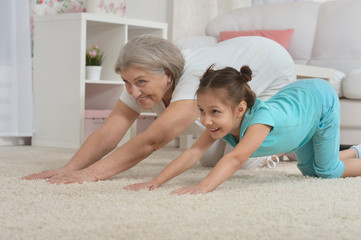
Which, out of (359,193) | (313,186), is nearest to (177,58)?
(313,186)

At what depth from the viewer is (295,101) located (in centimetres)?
163

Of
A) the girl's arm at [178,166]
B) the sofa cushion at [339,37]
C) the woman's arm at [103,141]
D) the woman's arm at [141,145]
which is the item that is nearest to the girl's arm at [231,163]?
the girl's arm at [178,166]

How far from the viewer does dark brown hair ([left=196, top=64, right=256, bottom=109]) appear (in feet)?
4.69

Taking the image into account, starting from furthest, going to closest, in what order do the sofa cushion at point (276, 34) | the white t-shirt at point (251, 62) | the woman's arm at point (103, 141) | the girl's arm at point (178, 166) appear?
the sofa cushion at point (276, 34) → the white t-shirt at point (251, 62) → the woman's arm at point (103, 141) → the girl's arm at point (178, 166)

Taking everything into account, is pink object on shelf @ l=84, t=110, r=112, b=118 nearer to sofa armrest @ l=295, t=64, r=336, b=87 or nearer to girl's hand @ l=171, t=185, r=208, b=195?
sofa armrest @ l=295, t=64, r=336, b=87

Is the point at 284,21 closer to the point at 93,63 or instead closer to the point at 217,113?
the point at 93,63

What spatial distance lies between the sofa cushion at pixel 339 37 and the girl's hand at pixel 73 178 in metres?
2.16

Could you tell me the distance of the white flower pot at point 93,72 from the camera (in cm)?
318

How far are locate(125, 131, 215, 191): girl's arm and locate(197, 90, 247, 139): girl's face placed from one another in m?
0.08

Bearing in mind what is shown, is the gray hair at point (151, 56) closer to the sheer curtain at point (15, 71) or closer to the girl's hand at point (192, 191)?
the girl's hand at point (192, 191)

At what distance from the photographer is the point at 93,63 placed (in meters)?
3.23

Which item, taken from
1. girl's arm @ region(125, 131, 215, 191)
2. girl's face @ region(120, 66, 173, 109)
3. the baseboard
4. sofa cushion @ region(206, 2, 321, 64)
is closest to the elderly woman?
girl's face @ region(120, 66, 173, 109)

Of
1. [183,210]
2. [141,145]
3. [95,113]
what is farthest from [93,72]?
[183,210]

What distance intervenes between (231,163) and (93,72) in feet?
6.39
